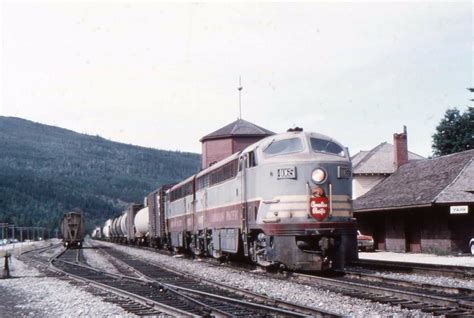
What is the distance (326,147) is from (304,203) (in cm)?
199

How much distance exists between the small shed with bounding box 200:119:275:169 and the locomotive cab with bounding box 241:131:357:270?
52.5 meters

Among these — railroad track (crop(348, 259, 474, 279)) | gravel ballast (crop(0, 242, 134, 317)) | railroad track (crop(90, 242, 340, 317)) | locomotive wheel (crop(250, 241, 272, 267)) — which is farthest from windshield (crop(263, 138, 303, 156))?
gravel ballast (crop(0, 242, 134, 317))

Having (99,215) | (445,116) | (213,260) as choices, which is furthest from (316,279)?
(99,215)

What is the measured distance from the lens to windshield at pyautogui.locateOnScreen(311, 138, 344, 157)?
1805 cm

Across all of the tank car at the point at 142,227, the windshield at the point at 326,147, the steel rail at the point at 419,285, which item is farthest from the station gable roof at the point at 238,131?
the steel rail at the point at 419,285

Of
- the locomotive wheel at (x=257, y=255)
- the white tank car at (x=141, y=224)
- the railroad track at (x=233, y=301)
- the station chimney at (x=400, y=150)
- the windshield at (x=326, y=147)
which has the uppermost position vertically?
the station chimney at (x=400, y=150)

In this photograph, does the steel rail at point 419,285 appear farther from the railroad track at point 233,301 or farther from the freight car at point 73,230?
the freight car at point 73,230

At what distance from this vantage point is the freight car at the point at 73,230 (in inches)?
2175

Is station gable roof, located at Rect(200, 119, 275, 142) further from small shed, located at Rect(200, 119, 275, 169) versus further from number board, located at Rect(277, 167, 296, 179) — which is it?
number board, located at Rect(277, 167, 296, 179)

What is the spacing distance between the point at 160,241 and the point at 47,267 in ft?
48.6

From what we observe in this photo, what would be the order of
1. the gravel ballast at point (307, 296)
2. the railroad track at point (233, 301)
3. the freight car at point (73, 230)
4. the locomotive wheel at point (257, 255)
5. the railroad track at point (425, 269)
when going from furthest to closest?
1. the freight car at point (73, 230)
2. the locomotive wheel at point (257, 255)
3. the railroad track at point (425, 269)
4. the gravel ballast at point (307, 296)
5. the railroad track at point (233, 301)

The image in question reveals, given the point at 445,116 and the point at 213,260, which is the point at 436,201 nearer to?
the point at 213,260

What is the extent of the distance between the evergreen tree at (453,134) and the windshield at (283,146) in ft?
162

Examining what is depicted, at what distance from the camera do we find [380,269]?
20891 millimetres
